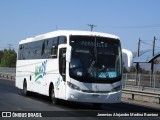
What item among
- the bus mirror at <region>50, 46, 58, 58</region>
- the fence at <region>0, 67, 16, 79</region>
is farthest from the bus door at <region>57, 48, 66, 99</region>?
the fence at <region>0, 67, 16, 79</region>

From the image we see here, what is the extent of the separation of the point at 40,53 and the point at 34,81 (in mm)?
1845

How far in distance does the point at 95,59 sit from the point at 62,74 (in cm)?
165

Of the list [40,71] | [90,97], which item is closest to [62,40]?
[90,97]

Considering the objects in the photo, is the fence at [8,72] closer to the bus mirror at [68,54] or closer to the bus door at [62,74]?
the bus door at [62,74]

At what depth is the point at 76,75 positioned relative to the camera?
18.1 metres

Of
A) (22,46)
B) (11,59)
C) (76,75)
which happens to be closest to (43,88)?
(76,75)

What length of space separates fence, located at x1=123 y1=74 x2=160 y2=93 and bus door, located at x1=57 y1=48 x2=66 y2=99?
1002 cm

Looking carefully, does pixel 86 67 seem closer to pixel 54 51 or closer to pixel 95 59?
pixel 95 59

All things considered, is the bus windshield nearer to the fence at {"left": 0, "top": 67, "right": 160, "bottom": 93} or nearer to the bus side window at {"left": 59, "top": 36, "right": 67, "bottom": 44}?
the bus side window at {"left": 59, "top": 36, "right": 67, "bottom": 44}

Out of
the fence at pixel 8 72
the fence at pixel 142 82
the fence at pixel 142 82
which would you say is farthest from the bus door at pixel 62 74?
the fence at pixel 8 72

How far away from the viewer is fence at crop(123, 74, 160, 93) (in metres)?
28.4

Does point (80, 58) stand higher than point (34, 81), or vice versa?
point (80, 58)

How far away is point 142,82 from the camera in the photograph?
1190 inches

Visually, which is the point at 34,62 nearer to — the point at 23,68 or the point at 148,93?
the point at 23,68
